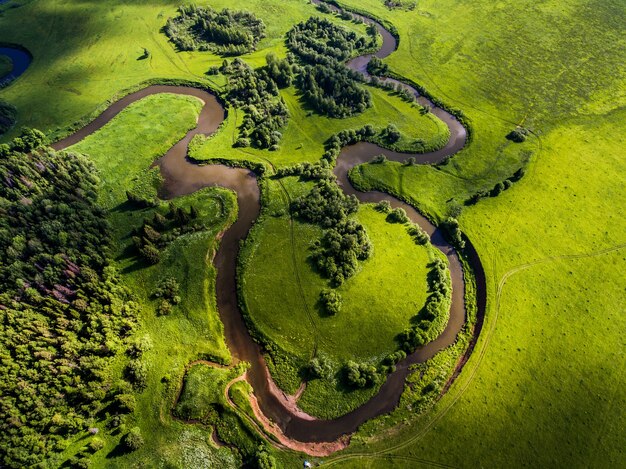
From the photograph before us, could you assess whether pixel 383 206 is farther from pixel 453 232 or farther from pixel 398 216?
pixel 453 232

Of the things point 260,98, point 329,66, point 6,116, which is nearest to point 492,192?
point 329,66

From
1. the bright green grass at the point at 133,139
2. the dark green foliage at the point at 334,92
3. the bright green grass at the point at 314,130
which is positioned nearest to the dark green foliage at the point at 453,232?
the bright green grass at the point at 314,130

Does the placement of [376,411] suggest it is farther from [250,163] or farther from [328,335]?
[250,163]

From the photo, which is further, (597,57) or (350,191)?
(597,57)

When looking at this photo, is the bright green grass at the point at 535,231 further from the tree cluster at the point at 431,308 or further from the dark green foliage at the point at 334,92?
the dark green foliage at the point at 334,92

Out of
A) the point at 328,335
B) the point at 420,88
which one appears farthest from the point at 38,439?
the point at 420,88

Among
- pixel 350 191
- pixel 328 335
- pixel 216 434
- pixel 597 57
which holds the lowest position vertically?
pixel 216 434
